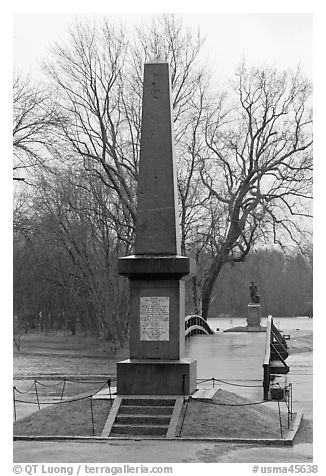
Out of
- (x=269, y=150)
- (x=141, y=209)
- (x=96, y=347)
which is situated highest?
(x=269, y=150)

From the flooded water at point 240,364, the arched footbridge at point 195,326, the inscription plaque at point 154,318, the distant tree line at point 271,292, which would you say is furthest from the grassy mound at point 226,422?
the distant tree line at point 271,292

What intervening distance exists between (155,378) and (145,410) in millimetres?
738

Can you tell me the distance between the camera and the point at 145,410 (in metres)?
14.2

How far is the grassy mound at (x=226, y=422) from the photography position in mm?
13297

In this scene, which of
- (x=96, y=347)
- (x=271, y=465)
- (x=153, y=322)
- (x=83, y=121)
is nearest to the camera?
(x=271, y=465)

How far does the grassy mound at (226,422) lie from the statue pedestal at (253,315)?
119ft

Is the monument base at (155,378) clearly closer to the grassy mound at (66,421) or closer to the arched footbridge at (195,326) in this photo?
the grassy mound at (66,421)

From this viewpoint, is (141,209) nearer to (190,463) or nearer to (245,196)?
(190,463)

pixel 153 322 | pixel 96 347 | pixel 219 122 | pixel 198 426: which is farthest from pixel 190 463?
pixel 219 122

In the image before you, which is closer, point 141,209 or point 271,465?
point 271,465

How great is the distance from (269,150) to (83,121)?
35.4ft

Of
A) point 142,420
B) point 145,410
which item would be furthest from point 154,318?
point 142,420

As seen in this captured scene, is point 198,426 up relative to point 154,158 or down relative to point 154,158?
down

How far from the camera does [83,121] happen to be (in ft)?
131
